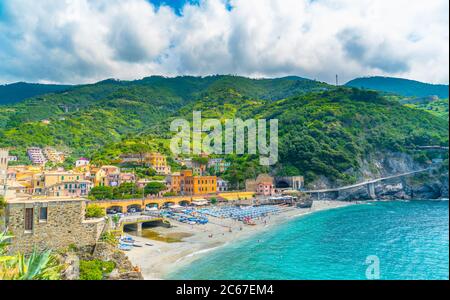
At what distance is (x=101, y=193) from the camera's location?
41.0 meters

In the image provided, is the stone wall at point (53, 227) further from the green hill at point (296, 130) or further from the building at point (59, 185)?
the green hill at point (296, 130)

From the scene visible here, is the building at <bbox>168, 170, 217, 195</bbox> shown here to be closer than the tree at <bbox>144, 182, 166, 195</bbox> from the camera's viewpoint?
No

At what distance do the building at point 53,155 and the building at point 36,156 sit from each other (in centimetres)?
93

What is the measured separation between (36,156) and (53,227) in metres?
60.2

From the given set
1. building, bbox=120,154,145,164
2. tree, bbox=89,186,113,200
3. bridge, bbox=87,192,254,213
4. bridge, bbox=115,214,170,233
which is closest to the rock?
bridge, bbox=115,214,170,233

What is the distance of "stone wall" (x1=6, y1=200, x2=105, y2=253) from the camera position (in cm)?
1266

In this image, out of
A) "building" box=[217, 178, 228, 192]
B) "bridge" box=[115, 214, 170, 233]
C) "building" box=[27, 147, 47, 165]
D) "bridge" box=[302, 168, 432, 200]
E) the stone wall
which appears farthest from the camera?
"building" box=[27, 147, 47, 165]

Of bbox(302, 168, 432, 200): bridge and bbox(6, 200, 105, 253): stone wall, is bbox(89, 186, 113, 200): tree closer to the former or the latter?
bbox(6, 200, 105, 253): stone wall

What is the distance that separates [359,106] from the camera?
281 feet

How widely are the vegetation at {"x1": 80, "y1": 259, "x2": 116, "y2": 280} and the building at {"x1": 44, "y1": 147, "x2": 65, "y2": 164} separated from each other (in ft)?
187

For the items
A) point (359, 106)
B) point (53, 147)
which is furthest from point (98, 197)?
point (359, 106)

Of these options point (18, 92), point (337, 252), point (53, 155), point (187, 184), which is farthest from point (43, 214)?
point (18, 92)

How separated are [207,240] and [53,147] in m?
60.0
